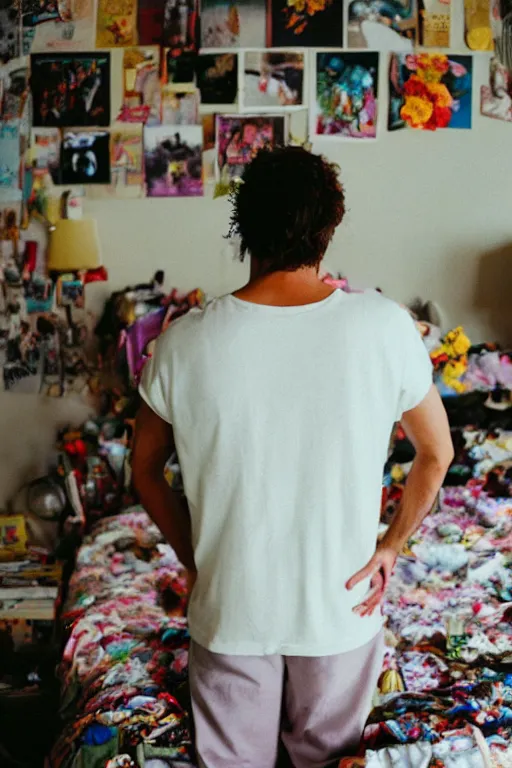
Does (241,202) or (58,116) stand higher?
(58,116)

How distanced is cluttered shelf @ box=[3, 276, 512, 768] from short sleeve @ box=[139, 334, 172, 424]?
0.63 m

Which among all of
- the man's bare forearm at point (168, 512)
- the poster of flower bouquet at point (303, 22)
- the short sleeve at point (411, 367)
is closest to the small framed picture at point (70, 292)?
the poster of flower bouquet at point (303, 22)

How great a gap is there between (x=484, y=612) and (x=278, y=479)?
121 centimetres

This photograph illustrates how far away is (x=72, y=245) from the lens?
306cm

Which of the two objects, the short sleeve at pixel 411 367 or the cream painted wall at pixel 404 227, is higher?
the cream painted wall at pixel 404 227

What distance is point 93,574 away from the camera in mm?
2373

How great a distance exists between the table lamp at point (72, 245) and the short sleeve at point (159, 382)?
2069 millimetres

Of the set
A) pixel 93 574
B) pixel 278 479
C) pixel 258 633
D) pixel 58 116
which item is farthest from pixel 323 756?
pixel 58 116

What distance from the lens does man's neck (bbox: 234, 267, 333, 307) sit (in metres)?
1.08

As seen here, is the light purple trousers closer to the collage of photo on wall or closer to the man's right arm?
the man's right arm

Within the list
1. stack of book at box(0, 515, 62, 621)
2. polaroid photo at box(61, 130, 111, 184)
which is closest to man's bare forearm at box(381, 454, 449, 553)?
stack of book at box(0, 515, 62, 621)

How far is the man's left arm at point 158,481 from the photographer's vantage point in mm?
1194

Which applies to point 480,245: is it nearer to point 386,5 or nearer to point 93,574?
point 386,5

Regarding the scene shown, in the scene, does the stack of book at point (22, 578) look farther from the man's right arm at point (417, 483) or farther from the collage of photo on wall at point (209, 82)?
the man's right arm at point (417, 483)
